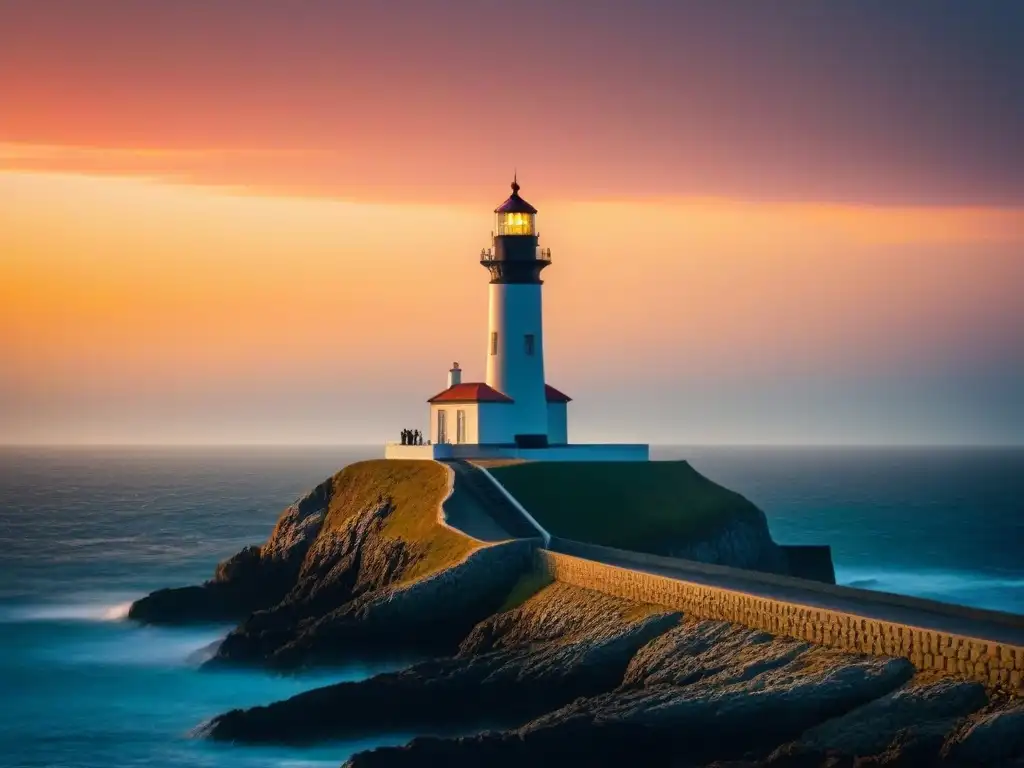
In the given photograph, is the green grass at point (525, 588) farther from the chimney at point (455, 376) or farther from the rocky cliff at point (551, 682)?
the chimney at point (455, 376)

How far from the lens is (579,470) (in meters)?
57.2

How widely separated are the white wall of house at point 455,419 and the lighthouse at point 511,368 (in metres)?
0.04

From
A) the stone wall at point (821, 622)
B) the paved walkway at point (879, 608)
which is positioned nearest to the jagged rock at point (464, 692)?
the stone wall at point (821, 622)

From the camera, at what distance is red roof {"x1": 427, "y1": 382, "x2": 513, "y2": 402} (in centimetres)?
6122

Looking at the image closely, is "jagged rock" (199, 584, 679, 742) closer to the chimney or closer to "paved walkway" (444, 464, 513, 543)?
"paved walkway" (444, 464, 513, 543)

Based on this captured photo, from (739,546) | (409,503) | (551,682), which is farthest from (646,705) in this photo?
(739,546)

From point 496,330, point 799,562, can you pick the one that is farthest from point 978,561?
point 496,330

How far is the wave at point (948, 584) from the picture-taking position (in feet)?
209

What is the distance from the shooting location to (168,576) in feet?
235

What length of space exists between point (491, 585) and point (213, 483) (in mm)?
131012

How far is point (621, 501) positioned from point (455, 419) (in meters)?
9.13

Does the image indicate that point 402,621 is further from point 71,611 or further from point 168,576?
point 168,576

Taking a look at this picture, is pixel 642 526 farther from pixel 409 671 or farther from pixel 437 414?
pixel 409 671

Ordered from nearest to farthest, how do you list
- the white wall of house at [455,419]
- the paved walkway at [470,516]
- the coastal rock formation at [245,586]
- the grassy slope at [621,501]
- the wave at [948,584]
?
1. the paved walkway at [470,516]
2. the grassy slope at [621,501]
3. the coastal rock formation at [245,586]
4. the white wall of house at [455,419]
5. the wave at [948,584]
